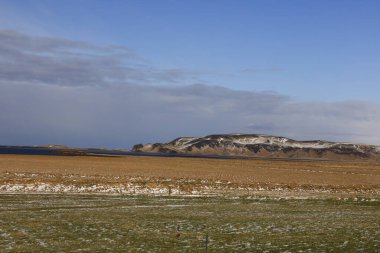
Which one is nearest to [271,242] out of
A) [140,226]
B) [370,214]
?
[140,226]

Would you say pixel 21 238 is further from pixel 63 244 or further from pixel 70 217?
pixel 70 217

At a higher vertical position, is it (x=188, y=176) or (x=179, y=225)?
(x=188, y=176)

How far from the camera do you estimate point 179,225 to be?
2366 cm

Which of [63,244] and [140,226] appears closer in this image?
[63,244]

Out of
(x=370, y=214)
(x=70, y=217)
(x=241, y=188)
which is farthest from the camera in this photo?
(x=241, y=188)

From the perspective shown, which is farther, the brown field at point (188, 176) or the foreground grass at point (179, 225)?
the brown field at point (188, 176)

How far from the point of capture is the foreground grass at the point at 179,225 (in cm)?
1792

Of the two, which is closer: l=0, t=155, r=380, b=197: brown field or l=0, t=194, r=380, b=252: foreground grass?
l=0, t=194, r=380, b=252: foreground grass

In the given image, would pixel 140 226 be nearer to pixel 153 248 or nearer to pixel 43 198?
pixel 153 248

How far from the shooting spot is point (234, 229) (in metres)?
22.4

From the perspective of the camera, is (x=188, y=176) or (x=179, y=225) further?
(x=188, y=176)

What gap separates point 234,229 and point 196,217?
4.83m

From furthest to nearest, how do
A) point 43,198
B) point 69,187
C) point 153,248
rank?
point 69,187, point 43,198, point 153,248

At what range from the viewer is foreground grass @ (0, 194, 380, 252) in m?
17.9
